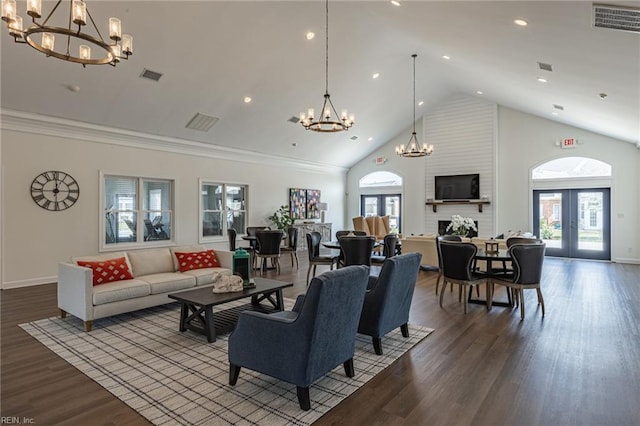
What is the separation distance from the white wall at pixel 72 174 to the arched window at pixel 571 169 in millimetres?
9024

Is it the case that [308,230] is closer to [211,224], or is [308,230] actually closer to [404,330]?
[211,224]

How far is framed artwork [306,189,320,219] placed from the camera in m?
12.6

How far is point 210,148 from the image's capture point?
370 inches

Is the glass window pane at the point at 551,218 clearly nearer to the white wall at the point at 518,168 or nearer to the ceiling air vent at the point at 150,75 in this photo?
the white wall at the point at 518,168

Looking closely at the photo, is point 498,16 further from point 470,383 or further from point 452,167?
point 452,167

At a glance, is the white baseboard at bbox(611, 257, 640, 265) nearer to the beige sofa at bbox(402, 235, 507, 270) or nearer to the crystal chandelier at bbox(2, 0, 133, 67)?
the beige sofa at bbox(402, 235, 507, 270)

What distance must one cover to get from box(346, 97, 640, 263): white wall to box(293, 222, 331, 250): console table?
1707 millimetres

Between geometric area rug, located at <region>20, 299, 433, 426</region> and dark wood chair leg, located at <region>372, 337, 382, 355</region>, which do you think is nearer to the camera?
geometric area rug, located at <region>20, 299, 433, 426</region>

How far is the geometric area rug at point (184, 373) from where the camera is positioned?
8.32ft

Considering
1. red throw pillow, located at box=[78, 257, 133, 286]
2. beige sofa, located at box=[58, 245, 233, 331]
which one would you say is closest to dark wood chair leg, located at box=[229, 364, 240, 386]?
beige sofa, located at box=[58, 245, 233, 331]

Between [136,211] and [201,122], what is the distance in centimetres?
250

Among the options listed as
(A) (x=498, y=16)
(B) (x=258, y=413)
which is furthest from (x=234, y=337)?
(A) (x=498, y=16)

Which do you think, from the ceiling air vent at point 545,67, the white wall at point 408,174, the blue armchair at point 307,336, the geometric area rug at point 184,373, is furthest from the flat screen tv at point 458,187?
the blue armchair at point 307,336

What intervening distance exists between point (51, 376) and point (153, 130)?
6.10 meters
